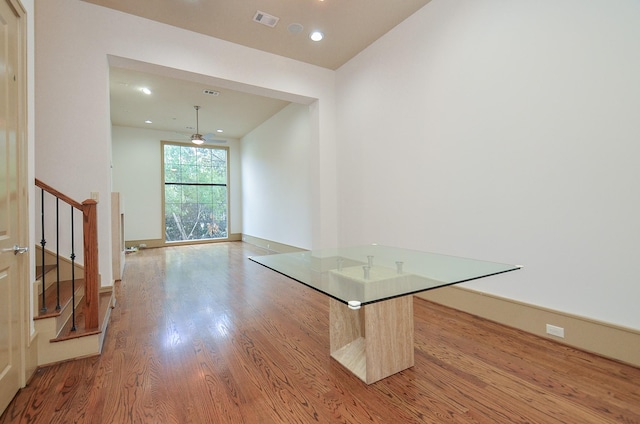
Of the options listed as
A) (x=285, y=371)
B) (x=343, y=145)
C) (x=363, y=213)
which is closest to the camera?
(x=285, y=371)

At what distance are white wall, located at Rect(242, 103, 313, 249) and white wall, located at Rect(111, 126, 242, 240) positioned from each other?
2.49 m

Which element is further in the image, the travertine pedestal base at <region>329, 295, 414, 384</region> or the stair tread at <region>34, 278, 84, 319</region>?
the stair tread at <region>34, 278, 84, 319</region>

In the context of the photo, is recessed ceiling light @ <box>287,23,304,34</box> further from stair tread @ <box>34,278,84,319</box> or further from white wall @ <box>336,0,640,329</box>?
stair tread @ <box>34,278,84,319</box>

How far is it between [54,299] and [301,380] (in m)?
2.35

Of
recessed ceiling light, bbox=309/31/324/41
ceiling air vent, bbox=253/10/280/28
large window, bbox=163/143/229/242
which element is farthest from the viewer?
large window, bbox=163/143/229/242

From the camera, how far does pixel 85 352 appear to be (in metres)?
2.33

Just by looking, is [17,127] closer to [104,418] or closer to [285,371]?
[104,418]

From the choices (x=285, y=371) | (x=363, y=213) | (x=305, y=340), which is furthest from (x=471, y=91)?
(x=285, y=371)

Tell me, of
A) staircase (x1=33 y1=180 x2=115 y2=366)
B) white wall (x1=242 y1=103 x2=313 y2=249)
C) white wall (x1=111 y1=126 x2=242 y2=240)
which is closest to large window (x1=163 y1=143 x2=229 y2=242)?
white wall (x1=111 y1=126 x2=242 y2=240)

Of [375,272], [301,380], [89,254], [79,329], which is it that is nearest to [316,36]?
[375,272]

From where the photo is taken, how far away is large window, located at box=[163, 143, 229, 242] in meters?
8.84

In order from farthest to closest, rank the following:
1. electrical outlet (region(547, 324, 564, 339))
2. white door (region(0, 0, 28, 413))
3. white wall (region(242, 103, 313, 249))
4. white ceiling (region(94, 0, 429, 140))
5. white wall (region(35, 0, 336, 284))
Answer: white wall (region(242, 103, 313, 249)), white ceiling (region(94, 0, 429, 140)), white wall (region(35, 0, 336, 284)), electrical outlet (region(547, 324, 564, 339)), white door (region(0, 0, 28, 413))

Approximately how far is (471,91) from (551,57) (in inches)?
27.3

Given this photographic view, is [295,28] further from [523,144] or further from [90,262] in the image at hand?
[90,262]
